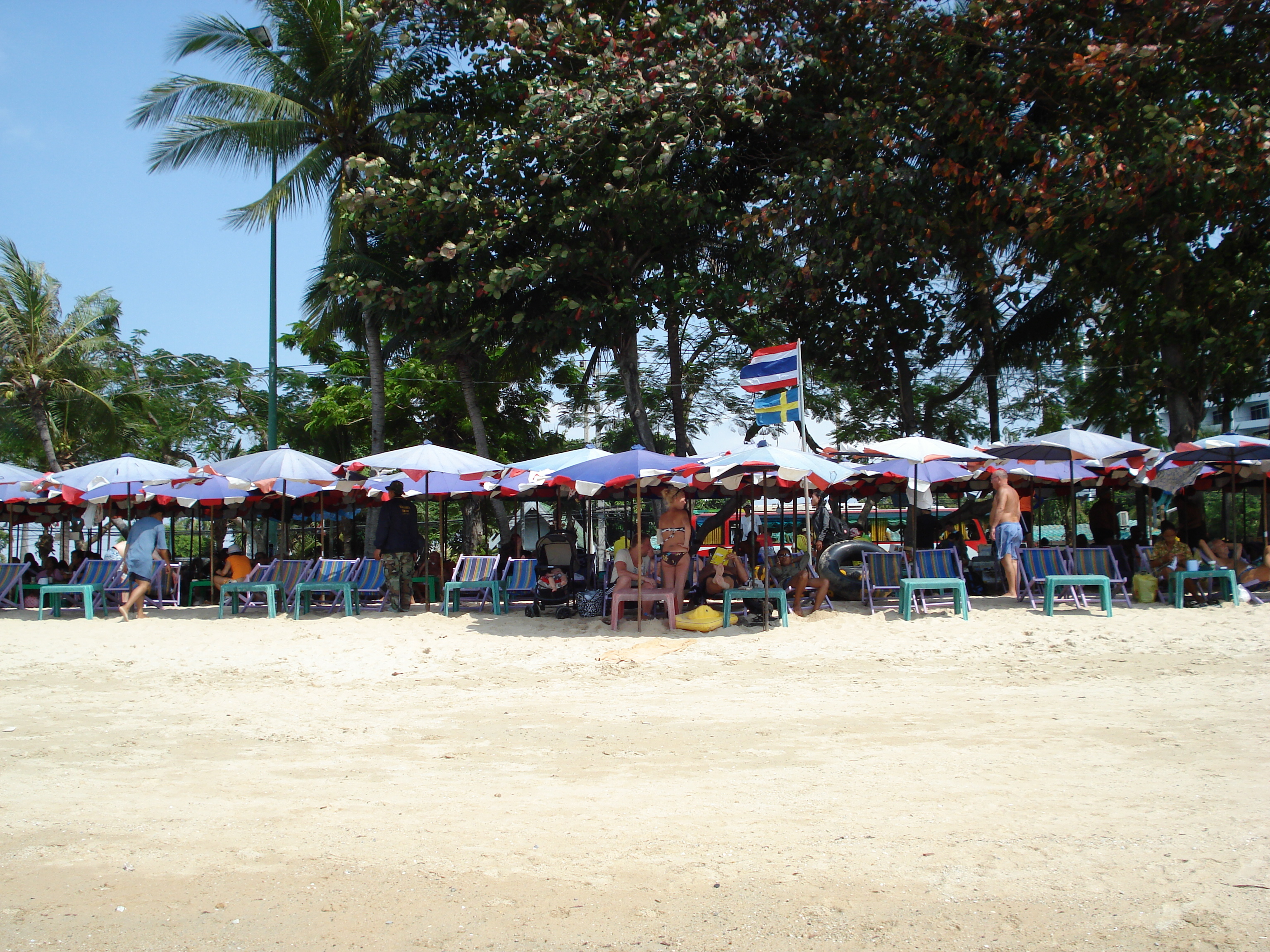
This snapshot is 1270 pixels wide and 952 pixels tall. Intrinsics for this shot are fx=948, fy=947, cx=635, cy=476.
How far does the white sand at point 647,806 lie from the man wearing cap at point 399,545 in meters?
4.44

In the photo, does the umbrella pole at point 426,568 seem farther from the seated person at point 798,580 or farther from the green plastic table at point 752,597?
the seated person at point 798,580

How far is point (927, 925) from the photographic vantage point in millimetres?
3146

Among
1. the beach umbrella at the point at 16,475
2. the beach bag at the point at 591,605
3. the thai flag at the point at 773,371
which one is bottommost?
the beach bag at the point at 591,605

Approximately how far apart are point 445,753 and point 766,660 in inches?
162

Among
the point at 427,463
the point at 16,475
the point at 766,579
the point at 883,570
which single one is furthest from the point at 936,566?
the point at 16,475

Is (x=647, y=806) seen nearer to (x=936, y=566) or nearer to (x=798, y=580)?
(x=798, y=580)

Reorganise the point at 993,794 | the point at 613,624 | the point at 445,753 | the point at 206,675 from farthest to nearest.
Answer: the point at 613,624 → the point at 206,675 → the point at 445,753 → the point at 993,794

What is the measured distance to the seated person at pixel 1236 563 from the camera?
40.1 feet

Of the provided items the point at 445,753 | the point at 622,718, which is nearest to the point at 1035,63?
the point at 622,718

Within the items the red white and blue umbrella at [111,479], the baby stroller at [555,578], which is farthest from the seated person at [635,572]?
the red white and blue umbrella at [111,479]

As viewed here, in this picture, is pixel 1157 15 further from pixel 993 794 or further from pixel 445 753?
pixel 445 753

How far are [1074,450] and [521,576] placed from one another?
762 cm

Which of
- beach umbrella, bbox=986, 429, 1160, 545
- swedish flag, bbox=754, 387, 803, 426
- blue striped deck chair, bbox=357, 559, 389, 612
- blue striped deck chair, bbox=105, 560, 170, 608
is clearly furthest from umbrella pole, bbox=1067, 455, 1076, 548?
blue striped deck chair, bbox=105, 560, 170, 608

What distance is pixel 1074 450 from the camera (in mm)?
12219
